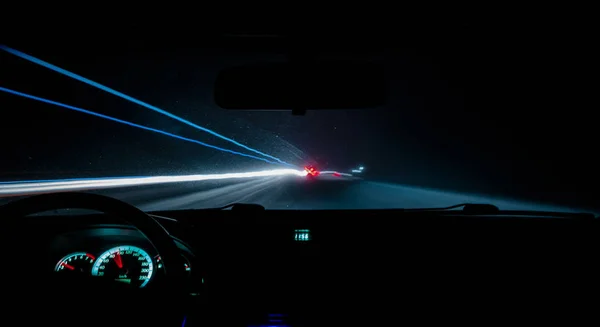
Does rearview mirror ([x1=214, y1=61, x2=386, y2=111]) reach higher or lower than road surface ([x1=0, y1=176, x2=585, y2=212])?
higher

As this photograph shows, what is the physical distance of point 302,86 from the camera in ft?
11.7

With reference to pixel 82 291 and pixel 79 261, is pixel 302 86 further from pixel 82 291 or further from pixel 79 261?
pixel 82 291

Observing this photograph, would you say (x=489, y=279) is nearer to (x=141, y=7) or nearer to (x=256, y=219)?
(x=256, y=219)

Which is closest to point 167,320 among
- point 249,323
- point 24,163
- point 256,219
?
point 249,323

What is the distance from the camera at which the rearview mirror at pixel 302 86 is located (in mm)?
3395

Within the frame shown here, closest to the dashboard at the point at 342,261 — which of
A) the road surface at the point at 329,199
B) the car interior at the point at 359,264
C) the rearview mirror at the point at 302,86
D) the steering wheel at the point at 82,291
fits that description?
the car interior at the point at 359,264

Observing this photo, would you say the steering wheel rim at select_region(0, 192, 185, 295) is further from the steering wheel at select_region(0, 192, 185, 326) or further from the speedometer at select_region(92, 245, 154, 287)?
the speedometer at select_region(92, 245, 154, 287)

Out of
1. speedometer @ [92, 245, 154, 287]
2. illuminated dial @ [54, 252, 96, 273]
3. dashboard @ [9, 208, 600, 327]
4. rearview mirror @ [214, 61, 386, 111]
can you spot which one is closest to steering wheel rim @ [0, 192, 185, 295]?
dashboard @ [9, 208, 600, 327]

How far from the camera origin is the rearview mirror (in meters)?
3.39

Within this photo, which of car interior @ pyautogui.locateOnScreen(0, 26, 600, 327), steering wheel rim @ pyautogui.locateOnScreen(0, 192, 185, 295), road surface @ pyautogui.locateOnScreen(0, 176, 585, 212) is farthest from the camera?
road surface @ pyautogui.locateOnScreen(0, 176, 585, 212)

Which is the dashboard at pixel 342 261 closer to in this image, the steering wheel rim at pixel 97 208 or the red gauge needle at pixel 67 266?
the red gauge needle at pixel 67 266

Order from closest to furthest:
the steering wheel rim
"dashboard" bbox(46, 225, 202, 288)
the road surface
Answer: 1. the steering wheel rim
2. "dashboard" bbox(46, 225, 202, 288)
3. the road surface

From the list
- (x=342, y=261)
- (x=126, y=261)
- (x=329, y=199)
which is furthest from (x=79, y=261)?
(x=329, y=199)

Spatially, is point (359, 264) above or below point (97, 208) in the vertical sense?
below
